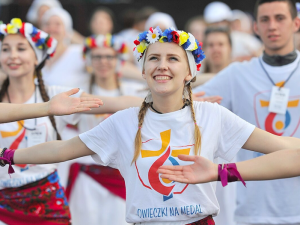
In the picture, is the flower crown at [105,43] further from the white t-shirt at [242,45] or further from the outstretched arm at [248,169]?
the outstretched arm at [248,169]

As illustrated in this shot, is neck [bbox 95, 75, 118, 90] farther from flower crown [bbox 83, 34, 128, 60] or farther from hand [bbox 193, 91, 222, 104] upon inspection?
hand [bbox 193, 91, 222, 104]

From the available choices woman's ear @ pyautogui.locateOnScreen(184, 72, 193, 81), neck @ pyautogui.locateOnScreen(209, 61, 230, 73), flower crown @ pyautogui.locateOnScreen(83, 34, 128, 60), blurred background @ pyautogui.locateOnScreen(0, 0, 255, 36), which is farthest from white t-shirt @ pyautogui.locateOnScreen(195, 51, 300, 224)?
blurred background @ pyautogui.locateOnScreen(0, 0, 255, 36)

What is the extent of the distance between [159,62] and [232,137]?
2.20ft

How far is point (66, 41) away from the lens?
9.24 m

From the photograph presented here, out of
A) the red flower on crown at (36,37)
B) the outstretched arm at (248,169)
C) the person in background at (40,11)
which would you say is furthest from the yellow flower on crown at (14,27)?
the person in background at (40,11)

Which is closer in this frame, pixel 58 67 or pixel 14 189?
pixel 14 189

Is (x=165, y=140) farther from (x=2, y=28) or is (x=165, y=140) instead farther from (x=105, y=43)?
(x=105, y=43)

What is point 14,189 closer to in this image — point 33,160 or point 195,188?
point 33,160

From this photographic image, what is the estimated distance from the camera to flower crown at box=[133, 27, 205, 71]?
373cm

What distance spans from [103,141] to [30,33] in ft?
5.89

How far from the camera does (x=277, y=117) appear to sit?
4887mm

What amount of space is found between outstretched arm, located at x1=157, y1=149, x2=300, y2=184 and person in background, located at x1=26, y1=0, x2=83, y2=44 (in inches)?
279

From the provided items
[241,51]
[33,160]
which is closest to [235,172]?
[33,160]

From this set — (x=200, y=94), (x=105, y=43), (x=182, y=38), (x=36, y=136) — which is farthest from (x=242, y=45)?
(x=182, y=38)
